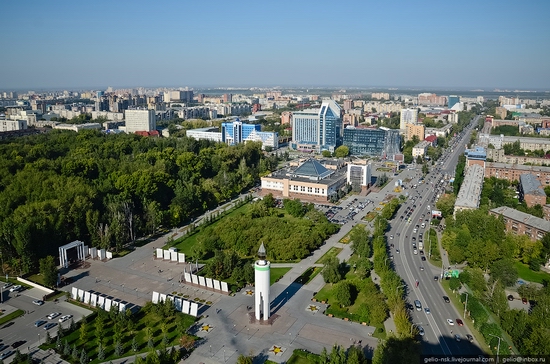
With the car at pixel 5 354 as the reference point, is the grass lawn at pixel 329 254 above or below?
above

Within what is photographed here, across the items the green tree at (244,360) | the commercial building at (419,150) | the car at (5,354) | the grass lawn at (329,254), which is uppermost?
the commercial building at (419,150)

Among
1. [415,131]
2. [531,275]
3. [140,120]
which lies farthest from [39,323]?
[415,131]

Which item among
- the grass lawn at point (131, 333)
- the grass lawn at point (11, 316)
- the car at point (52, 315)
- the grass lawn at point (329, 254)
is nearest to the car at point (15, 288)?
the grass lawn at point (11, 316)

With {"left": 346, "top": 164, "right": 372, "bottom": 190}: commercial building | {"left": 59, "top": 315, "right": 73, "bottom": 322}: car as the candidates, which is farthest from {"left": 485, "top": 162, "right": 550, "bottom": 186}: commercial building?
{"left": 59, "top": 315, "right": 73, "bottom": 322}: car

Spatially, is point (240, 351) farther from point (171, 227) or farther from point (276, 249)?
point (171, 227)

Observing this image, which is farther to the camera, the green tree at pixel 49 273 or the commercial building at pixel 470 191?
the commercial building at pixel 470 191

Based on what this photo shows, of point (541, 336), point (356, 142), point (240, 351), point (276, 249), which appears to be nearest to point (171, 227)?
point (276, 249)

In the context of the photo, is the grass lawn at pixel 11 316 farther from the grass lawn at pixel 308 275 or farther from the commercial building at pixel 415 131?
the commercial building at pixel 415 131
